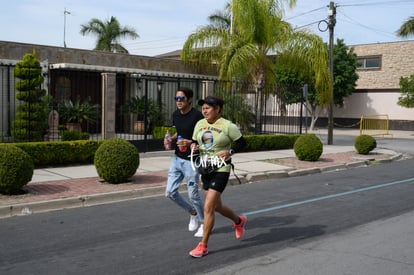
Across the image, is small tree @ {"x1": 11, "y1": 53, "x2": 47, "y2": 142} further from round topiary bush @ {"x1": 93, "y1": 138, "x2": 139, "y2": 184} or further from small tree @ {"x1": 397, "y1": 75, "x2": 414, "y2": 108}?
small tree @ {"x1": 397, "y1": 75, "x2": 414, "y2": 108}

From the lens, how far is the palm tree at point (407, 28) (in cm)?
3259

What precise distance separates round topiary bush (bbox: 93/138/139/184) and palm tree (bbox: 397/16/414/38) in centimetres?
2864

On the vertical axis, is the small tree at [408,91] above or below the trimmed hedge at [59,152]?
above

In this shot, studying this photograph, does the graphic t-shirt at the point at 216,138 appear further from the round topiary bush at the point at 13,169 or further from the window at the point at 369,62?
the window at the point at 369,62

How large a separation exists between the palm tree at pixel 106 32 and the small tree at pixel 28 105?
24.8 meters

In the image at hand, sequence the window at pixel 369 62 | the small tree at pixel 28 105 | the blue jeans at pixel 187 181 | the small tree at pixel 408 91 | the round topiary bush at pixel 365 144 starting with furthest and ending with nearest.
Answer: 1. the window at pixel 369 62
2. the small tree at pixel 408 91
3. the round topiary bush at pixel 365 144
4. the small tree at pixel 28 105
5. the blue jeans at pixel 187 181

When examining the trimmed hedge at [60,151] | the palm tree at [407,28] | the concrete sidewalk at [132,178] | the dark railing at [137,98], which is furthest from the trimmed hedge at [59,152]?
the palm tree at [407,28]

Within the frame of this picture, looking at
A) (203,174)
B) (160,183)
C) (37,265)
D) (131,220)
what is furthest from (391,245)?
(160,183)

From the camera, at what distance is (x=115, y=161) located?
9359mm

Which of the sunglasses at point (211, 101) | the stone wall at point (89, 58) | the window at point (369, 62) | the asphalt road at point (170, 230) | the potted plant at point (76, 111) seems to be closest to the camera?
the asphalt road at point (170, 230)

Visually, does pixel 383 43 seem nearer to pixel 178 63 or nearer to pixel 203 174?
pixel 178 63

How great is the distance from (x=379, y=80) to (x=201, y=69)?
61.3 ft

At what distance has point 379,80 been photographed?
3641 cm

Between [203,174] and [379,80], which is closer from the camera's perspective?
[203,174]
